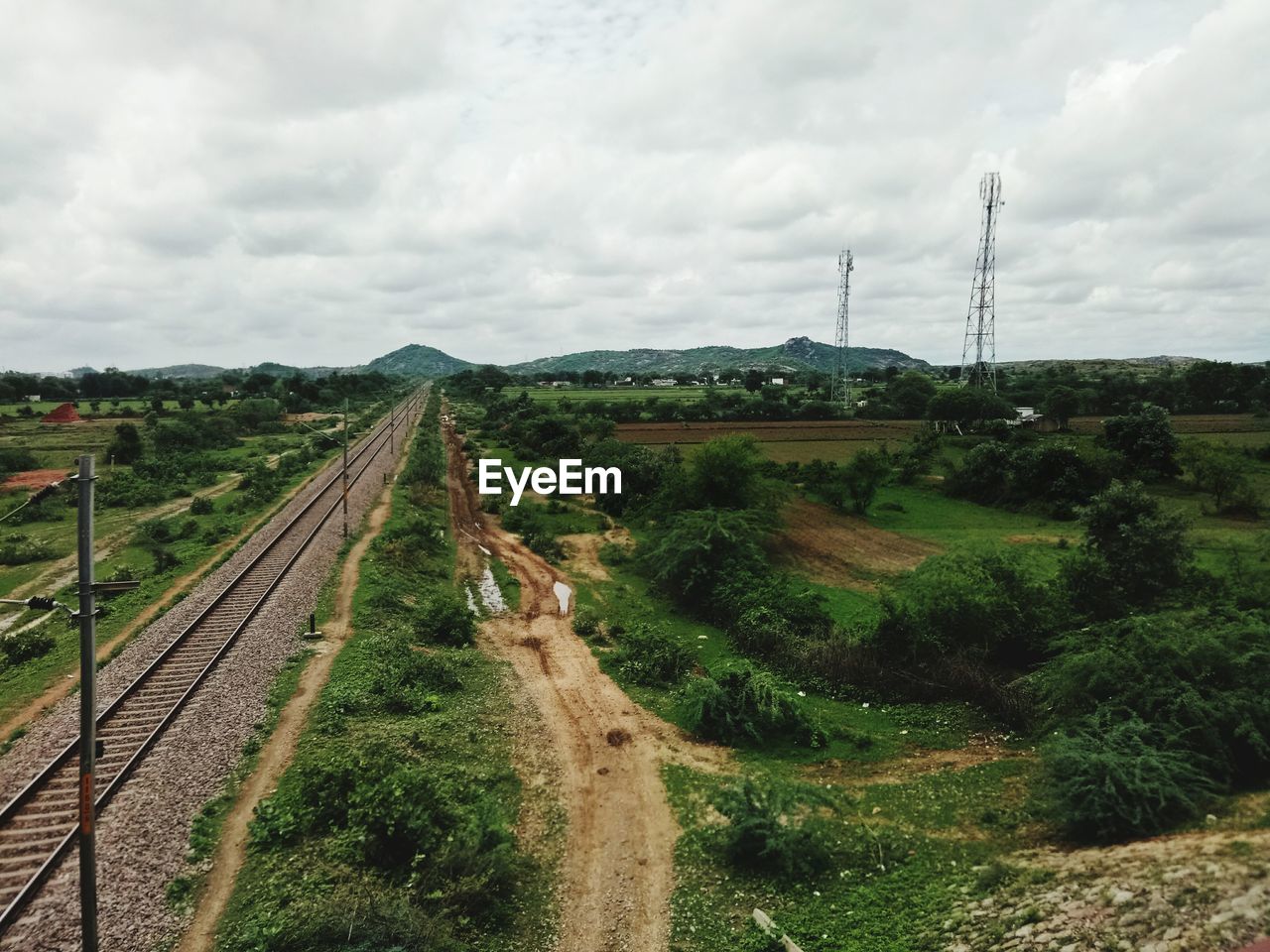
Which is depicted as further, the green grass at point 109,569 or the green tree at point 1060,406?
the green tree at point 1060,406

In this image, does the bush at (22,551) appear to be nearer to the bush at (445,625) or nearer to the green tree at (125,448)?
the bush at (445,625)

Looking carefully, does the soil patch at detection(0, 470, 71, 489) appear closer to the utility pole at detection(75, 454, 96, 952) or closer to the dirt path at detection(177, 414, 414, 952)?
the dirt path at detection(177, 414, 414, 952)

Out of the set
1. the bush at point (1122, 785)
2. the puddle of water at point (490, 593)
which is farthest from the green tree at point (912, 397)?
the bush at point (1122, 785)

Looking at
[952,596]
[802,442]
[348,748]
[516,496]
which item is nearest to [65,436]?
[516,496]

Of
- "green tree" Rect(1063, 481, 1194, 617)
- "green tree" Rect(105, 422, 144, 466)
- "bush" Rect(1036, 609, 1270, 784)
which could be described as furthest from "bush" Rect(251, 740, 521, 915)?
"green tree" Rect(105, 422, 144, 466)

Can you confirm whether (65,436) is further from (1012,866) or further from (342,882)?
(1012,866)
